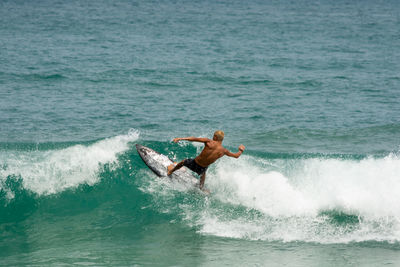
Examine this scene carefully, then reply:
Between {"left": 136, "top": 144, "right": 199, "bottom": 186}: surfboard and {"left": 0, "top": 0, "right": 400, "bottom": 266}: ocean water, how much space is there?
0.75 feet

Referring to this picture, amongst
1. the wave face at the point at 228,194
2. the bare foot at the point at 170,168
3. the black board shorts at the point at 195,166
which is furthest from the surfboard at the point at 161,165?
the black board shorts at the point at 195,166

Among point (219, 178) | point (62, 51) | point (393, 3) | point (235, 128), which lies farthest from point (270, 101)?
point (393, 3)

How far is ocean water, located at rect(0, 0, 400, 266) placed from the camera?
1073cm

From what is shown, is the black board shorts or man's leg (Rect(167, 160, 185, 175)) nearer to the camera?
the black board shorts

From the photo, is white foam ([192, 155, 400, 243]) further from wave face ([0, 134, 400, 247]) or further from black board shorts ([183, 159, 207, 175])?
black board shorts ([183, 159, 207, 175])

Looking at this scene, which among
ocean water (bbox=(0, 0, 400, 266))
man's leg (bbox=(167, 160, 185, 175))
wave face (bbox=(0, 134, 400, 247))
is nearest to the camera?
ocean water (bbox=(0, 0, 400, 266))

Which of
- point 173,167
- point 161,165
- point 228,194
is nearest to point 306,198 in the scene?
point 228,194

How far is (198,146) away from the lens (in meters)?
15.3

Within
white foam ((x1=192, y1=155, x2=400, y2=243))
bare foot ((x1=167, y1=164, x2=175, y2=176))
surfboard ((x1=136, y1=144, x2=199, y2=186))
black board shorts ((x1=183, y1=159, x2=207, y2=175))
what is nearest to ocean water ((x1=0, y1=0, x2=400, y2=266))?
white foam ((x1=192, y1=155, x2=400, y2=243))

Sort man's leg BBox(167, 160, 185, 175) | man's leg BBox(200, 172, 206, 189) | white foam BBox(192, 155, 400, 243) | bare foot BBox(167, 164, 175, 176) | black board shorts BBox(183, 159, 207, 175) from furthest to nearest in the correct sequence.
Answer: bare foot BBox(167, 164, 175, 176) → man's leg BBox(200, 172, 206, 189) → man's leg BBox(167, 160, 185, 175) → black board shorts BBox(183, 159, 207, 175) → white foam BBox(192, 155, 400, 243)

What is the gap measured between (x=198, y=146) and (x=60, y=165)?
12.9 ft

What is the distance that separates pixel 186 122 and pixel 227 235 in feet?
30.6

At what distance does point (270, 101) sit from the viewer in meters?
23.1

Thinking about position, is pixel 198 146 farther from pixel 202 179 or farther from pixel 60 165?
pixel 60 165
